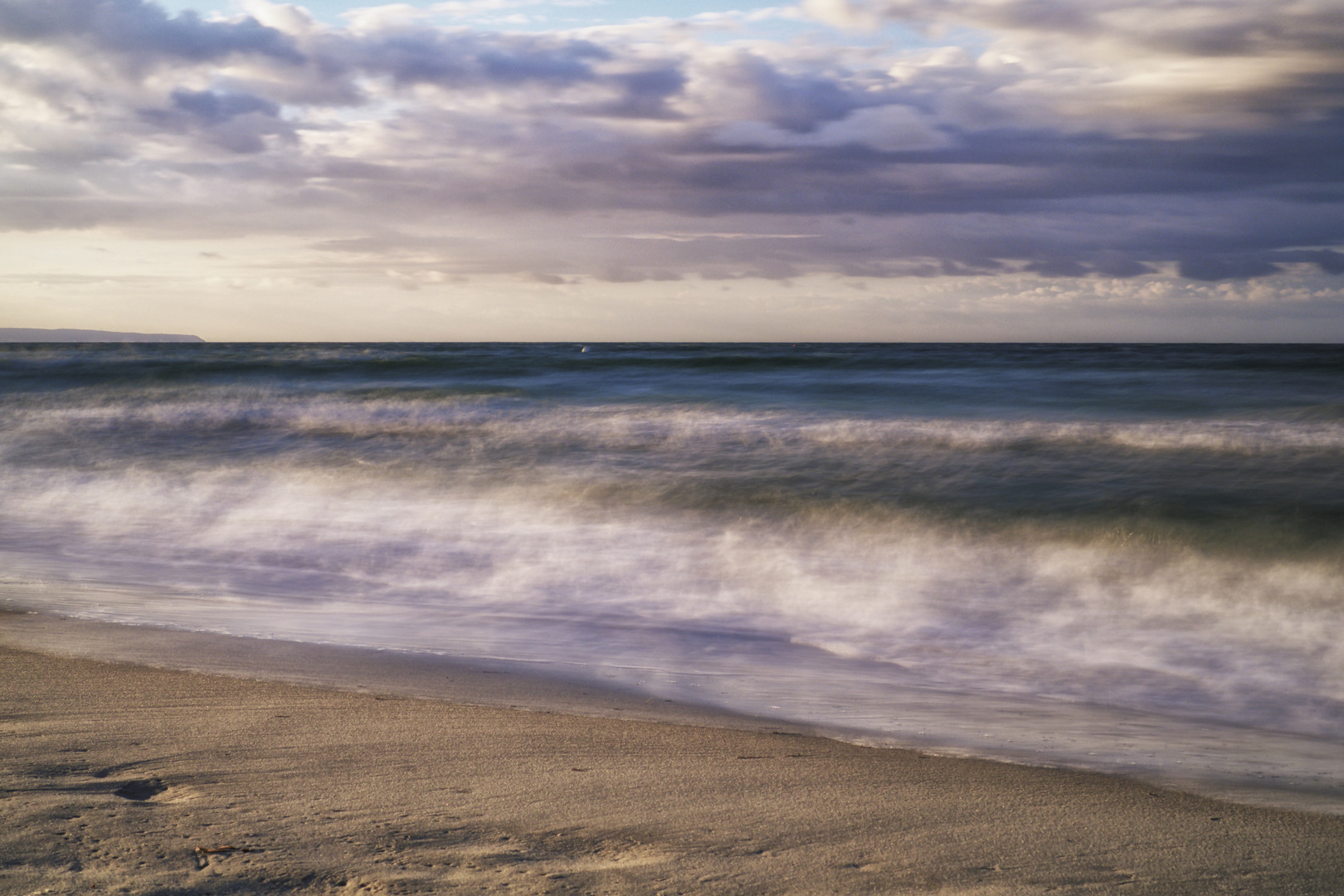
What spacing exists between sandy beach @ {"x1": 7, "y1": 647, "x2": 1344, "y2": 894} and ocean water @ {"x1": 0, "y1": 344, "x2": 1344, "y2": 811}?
369 millimetres

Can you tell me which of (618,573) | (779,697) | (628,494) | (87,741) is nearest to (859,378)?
(628,494)

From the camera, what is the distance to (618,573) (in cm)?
546

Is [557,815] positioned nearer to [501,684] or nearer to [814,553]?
[501,684]

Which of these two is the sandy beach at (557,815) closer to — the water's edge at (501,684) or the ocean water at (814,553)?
the water's edge at (501,684)

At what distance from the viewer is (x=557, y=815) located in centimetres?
222

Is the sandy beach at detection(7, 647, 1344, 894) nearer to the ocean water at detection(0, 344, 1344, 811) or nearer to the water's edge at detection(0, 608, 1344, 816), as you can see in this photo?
the water's edge at detection(0, 608, 1344, 816)

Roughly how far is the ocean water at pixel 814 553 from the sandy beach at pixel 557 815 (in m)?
0.37

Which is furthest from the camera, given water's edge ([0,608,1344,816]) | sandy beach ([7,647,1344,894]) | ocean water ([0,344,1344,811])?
ocean water ([0,344,1344,811])

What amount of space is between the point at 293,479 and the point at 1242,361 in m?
17.3

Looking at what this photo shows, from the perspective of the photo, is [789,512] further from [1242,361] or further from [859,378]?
[1242,361]

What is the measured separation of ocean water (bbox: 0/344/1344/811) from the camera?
11.2ft

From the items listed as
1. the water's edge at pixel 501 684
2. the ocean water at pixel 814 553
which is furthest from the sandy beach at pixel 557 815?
the ocean water at pixel 814 553

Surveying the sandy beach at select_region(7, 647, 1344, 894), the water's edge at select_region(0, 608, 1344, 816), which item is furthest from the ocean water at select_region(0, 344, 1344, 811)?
the sandy beach at select_region(7, 647, 1344, 894)

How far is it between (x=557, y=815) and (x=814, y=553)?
391cm
